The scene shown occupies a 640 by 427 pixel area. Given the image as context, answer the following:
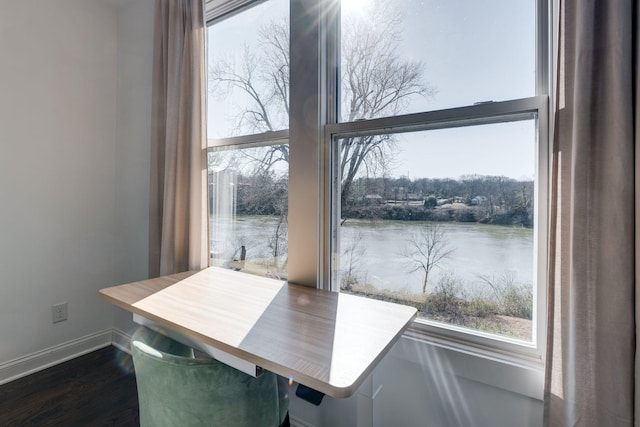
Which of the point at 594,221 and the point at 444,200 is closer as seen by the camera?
the point at 594,221

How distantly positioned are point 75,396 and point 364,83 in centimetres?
241

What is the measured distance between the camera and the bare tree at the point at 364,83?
1.37m

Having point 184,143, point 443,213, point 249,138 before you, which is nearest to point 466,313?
point 443,213

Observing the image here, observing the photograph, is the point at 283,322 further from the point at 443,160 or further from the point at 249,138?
the point at 249,138

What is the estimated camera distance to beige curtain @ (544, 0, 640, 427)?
0.81 metres

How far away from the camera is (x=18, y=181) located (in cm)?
198

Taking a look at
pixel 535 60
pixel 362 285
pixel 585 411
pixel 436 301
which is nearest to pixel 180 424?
pixel 362 285

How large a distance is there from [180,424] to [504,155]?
139cm

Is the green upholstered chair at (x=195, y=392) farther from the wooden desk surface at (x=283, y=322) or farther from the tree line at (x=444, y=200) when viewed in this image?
the tree line at (x=444, y=200)

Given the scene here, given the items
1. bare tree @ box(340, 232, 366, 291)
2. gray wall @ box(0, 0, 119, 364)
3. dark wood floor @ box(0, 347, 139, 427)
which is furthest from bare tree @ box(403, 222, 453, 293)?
gray wall @ box(0, 0, 119, 364)

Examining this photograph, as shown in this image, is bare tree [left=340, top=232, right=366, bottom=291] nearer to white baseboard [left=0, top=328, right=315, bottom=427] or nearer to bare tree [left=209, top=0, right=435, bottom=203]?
bare tree [left=209, top=0, right=435, bottom=203]

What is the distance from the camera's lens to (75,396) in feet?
5.97

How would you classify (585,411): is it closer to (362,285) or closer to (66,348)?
(362,285)

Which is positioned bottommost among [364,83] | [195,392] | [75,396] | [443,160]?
[75,396]
